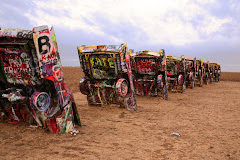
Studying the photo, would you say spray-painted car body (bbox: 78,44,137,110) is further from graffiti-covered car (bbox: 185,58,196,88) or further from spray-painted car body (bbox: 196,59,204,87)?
spray-painted car body (bbox: 196,59,204,87)

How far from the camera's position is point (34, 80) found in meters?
3.52

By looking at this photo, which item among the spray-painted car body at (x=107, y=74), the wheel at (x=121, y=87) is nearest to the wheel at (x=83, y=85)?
the spray-painted car body at (x=107, y=74)

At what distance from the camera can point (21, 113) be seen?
13.0 ft

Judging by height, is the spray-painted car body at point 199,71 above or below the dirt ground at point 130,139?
above

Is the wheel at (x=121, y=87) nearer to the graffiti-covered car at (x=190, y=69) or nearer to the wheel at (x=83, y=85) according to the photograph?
the wheel at (x=83, y=85)

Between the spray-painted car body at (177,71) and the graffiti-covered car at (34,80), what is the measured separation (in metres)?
7.40

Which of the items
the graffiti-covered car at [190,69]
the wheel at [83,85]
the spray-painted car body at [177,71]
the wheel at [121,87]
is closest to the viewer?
the wheel at [121,87]

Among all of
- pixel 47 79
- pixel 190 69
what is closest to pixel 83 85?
pixel 47 79

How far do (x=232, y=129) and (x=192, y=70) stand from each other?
28.7 feet

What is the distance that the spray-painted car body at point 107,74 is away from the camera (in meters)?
5.30

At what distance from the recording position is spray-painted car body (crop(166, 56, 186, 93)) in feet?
33.4

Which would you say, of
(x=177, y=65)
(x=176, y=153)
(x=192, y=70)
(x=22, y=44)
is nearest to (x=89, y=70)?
(x=22, y=44)

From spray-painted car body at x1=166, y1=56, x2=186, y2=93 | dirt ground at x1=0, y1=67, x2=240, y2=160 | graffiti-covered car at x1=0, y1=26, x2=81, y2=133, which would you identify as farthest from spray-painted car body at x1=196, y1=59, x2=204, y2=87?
graffiti-covered car at x1=0, y1=26, x2=81, y2=133

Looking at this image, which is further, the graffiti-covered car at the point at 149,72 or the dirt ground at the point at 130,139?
the graffiti-covered car at the point at 149,72
